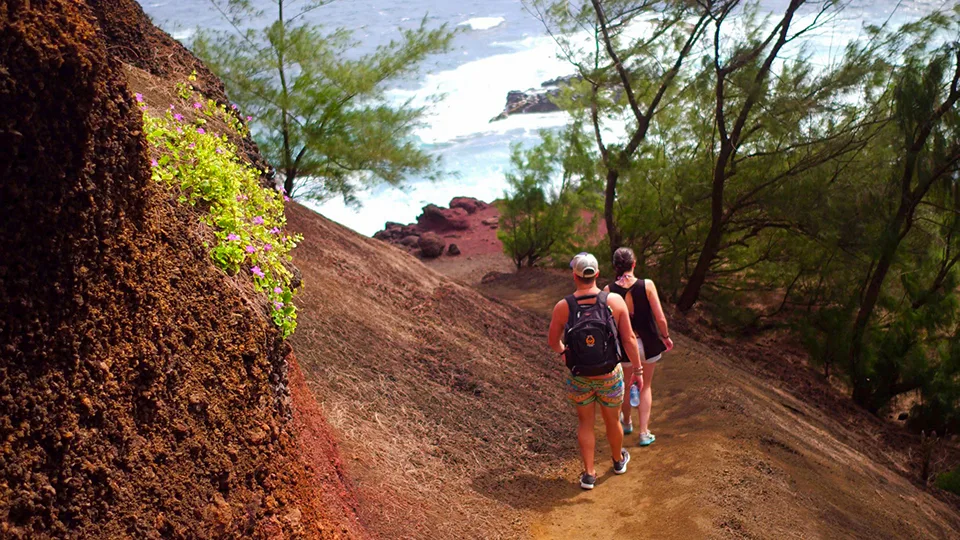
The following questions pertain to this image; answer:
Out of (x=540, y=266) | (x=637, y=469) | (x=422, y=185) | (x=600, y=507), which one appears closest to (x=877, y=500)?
(x=637, y=469)

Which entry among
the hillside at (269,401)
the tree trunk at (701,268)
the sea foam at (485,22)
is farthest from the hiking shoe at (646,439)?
the sea foam at (485,22)

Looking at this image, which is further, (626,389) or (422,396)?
(626,389)

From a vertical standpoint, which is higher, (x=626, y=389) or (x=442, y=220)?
(x=442, y=220)

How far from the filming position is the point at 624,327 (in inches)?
214

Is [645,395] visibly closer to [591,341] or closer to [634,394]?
[634,394]

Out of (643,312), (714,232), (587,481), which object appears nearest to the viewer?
(587,481)

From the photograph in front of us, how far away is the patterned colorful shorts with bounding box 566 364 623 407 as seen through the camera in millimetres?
5266

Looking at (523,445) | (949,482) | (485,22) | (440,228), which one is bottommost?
(949,482)

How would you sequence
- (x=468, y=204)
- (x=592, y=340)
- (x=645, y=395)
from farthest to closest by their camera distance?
(x=468, y=204), (x=645, y=395), (x=592, y=340)

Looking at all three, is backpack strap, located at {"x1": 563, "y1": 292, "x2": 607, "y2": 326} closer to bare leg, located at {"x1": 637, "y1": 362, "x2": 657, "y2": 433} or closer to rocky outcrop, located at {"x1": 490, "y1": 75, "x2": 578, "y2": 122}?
bare leg, located at {"x1": 637, "y1": 362, "x2": 657, "y2": 433}

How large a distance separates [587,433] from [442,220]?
74.5ft

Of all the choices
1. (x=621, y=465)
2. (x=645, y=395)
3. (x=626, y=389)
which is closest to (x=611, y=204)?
(x=626, y=389)

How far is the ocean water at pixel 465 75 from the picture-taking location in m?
34.4

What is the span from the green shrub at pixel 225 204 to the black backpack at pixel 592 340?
177cm
